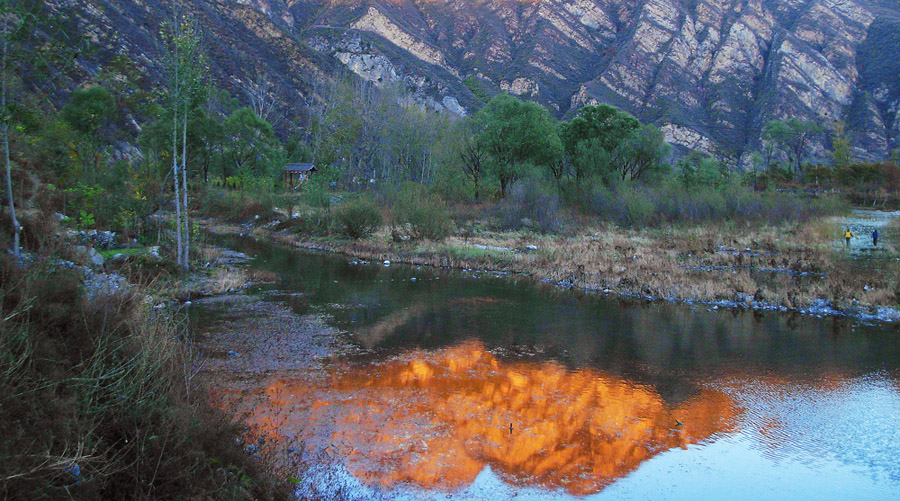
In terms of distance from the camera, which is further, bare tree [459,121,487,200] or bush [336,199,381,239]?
bare tree [459,121,487,200]

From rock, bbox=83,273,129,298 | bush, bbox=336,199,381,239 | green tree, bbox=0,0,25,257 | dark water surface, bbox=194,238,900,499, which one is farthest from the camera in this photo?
bush, bbox=336,199,381,239

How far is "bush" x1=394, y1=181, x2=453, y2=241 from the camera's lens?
32.7 meters

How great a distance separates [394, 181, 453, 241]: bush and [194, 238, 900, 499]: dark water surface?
15.3 m

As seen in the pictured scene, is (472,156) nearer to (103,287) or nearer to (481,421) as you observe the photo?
(481,421)

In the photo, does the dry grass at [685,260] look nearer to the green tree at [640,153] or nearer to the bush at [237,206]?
the bush at [237,206]

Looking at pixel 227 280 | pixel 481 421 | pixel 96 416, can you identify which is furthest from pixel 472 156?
pixel 96 416

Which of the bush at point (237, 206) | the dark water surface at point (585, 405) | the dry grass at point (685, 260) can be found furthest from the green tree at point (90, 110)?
the dark water surface at point (585, 405)

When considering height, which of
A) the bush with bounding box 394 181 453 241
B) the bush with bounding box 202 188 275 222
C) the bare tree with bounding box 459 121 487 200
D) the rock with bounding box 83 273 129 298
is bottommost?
the bush with bounding box 202 188 275 222

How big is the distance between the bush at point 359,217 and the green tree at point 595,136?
73.2ft

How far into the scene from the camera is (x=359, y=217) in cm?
3406

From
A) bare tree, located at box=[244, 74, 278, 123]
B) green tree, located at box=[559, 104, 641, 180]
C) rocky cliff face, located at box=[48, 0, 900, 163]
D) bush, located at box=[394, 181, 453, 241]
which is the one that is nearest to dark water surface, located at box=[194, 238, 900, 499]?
bush, located at box=[394, 181, 453, 241]

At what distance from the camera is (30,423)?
4105mm

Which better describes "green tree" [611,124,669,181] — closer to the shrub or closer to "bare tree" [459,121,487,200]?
"bare tree" [459,121,487,200]

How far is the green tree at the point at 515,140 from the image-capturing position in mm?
48594
